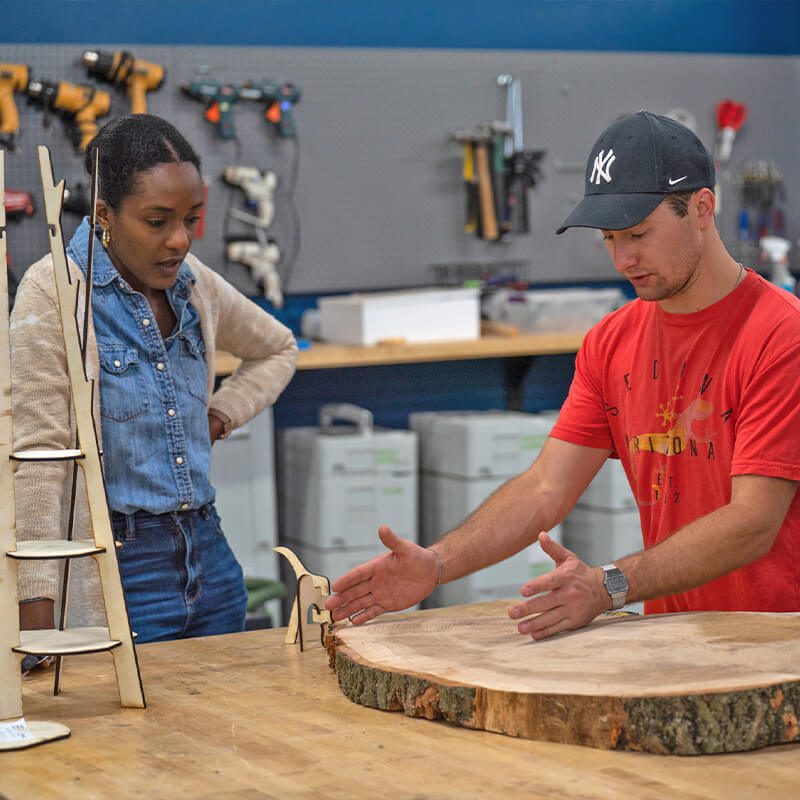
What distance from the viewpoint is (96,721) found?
154 cm

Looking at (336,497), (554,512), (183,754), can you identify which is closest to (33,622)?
(183,754)

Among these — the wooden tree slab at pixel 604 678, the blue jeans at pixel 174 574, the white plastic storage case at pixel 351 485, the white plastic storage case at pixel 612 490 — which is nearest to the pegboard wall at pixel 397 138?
the white plastic storage case at pixel 351 485

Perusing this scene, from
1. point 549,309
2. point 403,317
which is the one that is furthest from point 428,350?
point 549,309

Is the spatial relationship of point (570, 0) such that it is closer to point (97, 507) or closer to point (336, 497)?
point (336, 497)

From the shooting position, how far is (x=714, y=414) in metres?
1.86

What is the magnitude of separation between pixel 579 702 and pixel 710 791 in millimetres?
183

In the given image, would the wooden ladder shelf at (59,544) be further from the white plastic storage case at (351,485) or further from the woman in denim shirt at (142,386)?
the white plastic storage case at (351,485)

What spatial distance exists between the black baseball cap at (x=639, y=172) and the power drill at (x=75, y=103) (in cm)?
286

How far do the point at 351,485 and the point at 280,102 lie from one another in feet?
4.83

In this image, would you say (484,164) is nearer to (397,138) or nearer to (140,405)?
(397,138)

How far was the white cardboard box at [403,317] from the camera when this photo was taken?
4453 millimetres

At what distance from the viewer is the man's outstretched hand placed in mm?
1845

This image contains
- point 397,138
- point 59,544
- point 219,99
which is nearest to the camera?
point 59,544

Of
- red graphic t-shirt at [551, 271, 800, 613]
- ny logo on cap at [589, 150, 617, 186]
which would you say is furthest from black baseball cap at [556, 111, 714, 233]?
red graphic t-shirt at [551, 271, 800, 613]
